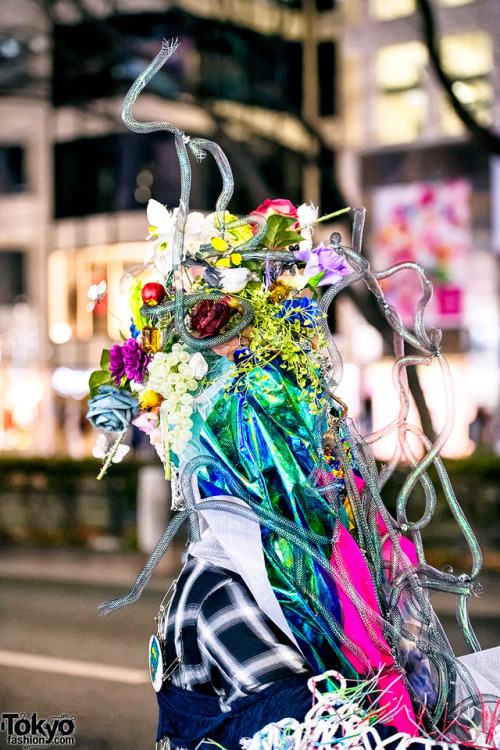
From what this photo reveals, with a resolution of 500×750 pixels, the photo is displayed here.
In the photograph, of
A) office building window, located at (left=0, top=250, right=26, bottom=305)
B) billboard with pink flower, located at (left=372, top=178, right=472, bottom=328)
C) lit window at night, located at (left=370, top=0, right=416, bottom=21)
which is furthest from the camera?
office building window, located at (left=0, top=250, right=26, bottom=305)

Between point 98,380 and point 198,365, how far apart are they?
32cm

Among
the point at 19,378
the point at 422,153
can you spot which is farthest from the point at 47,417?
the point at 422,153

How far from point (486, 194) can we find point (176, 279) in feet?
47.5

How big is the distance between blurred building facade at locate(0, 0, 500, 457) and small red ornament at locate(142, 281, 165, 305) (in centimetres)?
892

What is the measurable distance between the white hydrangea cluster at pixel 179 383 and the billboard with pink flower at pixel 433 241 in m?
13.8

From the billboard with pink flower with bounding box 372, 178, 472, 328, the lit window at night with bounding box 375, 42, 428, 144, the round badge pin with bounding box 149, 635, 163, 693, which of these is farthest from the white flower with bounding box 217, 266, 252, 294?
the lit window at night with bounding box 375, 42, 428, 144

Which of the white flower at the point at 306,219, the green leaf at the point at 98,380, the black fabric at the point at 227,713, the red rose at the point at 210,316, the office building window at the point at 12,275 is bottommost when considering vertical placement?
the black fabric at the point at 227,713

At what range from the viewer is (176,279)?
62.6 inches

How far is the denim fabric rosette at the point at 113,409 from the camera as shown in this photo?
5.49 feet

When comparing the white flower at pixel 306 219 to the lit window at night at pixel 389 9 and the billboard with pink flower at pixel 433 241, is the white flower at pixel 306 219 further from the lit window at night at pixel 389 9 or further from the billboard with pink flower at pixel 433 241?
the lit window at night at pixel 389 9

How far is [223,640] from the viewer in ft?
4.53

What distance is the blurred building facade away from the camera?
15281mm

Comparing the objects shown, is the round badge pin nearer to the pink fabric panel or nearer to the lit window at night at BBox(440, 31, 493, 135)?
the pink fabric panel

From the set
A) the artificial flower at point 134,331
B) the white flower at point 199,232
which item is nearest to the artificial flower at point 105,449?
the artificial flower at point 134,331
